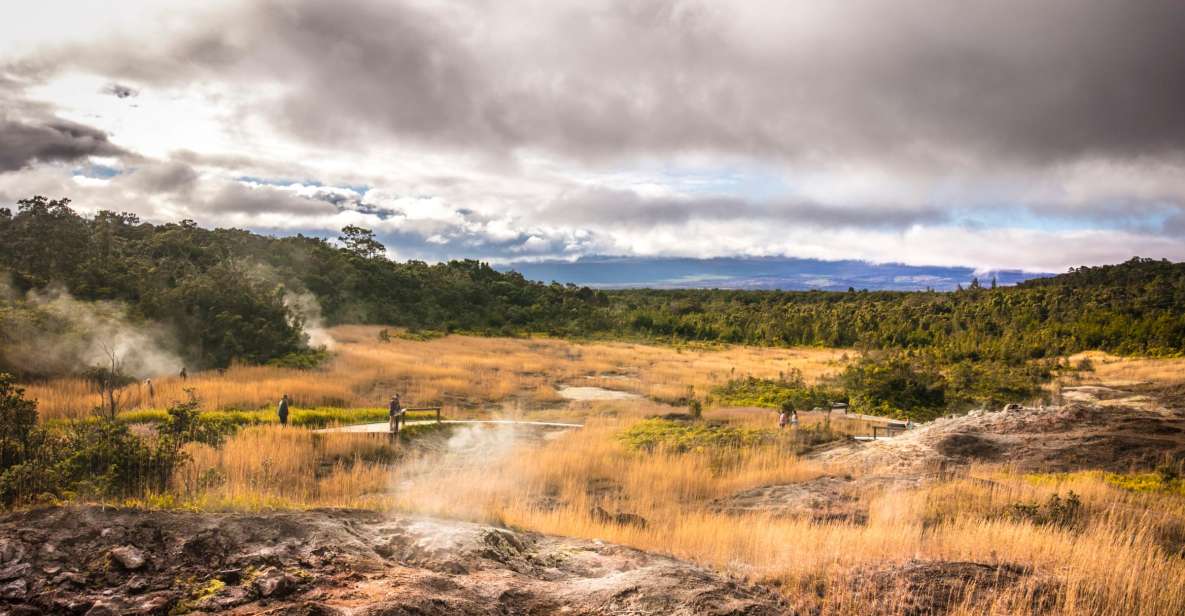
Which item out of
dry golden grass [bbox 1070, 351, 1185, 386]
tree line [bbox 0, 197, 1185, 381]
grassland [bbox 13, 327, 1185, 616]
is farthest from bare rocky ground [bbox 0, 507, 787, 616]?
dry golden grass [bbox 1070, 351, 1185, 386]

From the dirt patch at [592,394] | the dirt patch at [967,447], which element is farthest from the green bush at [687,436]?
the dirt patch at [592,394]

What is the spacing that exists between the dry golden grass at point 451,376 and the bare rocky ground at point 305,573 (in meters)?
12.7

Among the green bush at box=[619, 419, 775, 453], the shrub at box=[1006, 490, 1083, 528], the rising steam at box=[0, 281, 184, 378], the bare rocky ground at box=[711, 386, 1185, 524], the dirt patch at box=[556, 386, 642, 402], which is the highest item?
the rising steam at box=[0, 281, 184, 378]

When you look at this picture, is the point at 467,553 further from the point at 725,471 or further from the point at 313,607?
the point at 725,471

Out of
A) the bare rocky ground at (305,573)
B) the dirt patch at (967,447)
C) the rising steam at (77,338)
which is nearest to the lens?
the bare rocky ground at (305,573)

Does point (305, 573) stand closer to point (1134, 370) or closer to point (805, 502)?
point (805, 502)

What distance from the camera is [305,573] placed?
5387 millimetres

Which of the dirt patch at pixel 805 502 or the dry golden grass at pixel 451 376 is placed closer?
the dirt patch at pixel 805 502

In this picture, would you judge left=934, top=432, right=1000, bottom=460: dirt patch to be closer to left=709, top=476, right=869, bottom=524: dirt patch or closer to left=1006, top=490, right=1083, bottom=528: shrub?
left=709, top=476, right=869, bottom=524: dirt patch

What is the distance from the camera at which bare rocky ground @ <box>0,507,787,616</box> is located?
15.8 ft

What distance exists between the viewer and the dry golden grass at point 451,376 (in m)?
19.3

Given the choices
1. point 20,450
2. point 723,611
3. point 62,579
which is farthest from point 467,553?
point 20,450

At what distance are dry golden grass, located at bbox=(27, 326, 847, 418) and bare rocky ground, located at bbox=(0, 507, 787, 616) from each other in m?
12.7

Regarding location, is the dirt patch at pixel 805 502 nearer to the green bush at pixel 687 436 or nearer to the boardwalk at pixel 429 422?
the green bush at pixel 687 436
